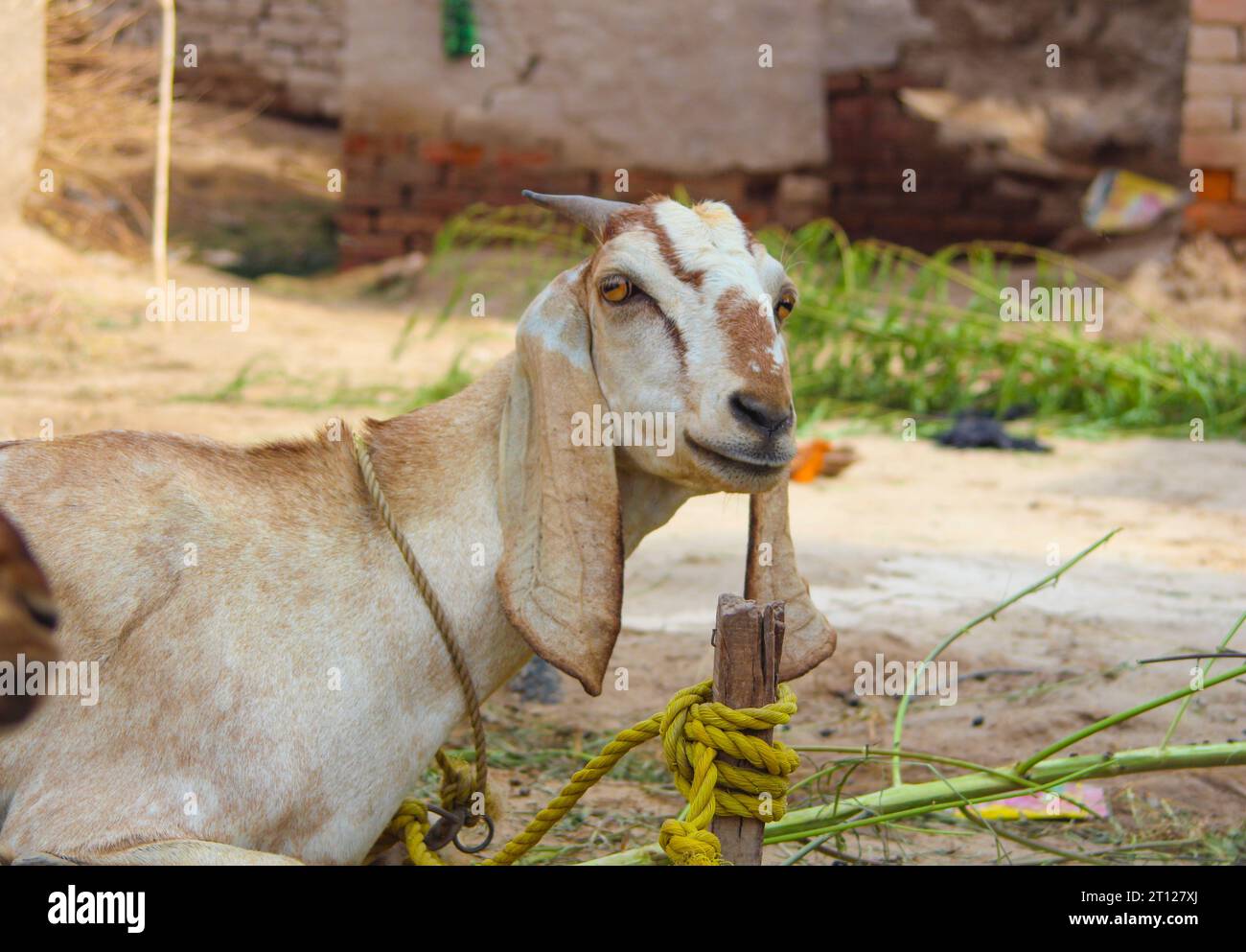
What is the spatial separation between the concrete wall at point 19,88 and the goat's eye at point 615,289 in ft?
25.8

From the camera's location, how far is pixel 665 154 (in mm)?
13266

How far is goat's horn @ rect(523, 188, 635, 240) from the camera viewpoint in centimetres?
290

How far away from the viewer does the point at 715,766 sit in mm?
2568

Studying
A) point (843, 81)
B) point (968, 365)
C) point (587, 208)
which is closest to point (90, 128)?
point (843, 81)

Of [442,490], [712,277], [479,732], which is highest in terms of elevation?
[712,277]

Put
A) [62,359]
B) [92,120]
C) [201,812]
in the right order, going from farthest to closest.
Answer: [92,120] → [62,359] → [201,812]

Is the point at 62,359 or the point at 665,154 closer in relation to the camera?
the point at 62,359

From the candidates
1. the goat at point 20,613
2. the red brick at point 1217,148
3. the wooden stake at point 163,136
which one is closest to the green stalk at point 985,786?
the goat at point 20,613

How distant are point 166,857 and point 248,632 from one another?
45 cm

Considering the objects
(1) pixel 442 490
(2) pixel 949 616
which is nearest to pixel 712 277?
(1) pixel 442 490

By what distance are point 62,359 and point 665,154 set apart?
Answer: 6.17m

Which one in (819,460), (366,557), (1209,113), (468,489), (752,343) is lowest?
(819,460)

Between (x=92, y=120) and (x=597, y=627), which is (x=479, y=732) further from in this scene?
(x=92, y=120)

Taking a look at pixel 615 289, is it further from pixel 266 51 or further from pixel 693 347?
pixel 266 51
